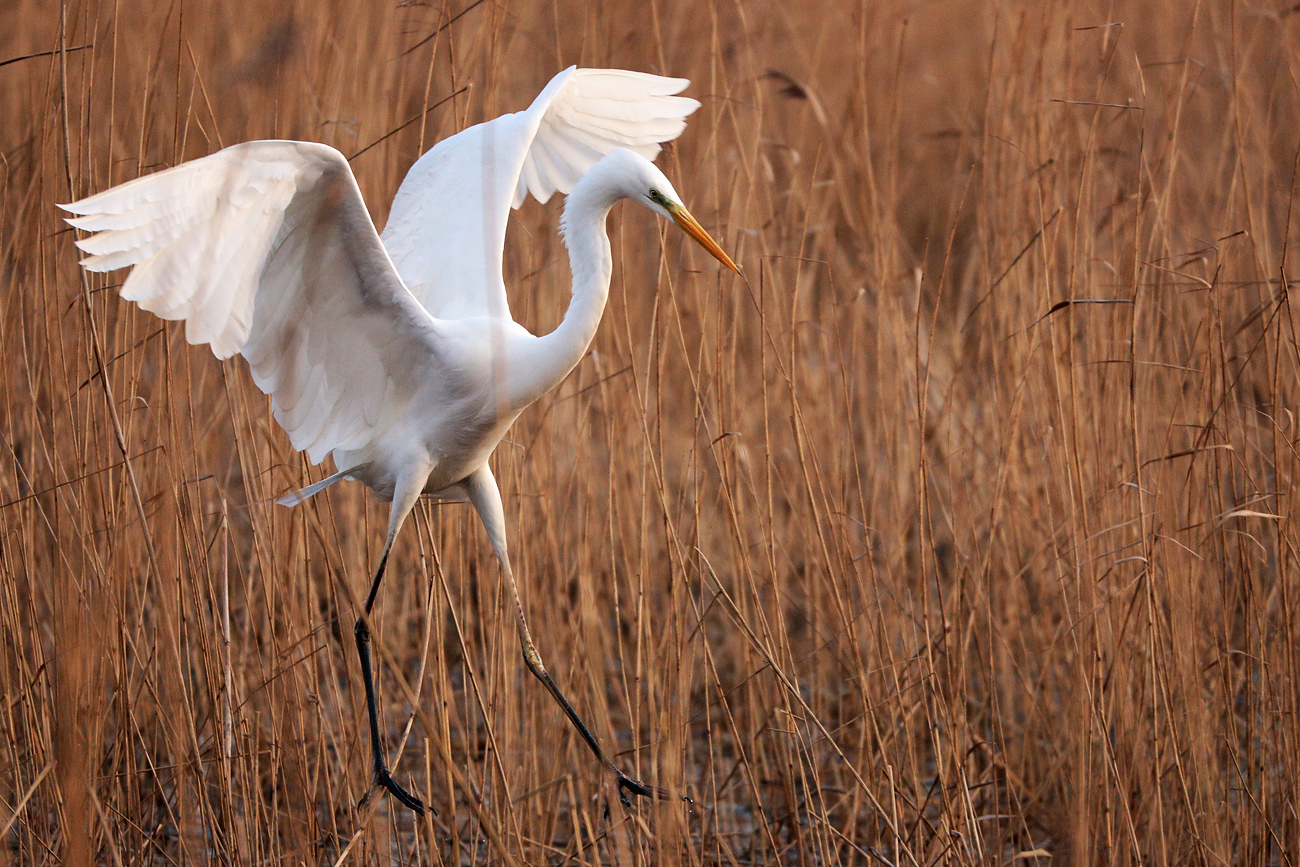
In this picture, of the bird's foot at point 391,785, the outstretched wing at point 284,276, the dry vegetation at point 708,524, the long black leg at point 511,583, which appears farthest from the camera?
the long black leg at point 511,583

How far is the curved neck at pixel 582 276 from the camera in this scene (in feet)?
6.37

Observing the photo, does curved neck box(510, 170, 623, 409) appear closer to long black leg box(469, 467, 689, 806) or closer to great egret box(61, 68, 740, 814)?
great egret box(61, 68, 740, 814)

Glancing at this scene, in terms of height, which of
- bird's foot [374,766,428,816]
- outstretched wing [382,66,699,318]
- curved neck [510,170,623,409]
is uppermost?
outstretched wing [382,66,699,318]

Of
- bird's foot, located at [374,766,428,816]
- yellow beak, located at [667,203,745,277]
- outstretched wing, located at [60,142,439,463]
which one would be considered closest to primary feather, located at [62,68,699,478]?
outstretched wing, located at [60,142,439,463]

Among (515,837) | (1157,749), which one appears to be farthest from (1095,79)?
(515,837)

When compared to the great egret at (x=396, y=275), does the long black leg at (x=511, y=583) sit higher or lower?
lower

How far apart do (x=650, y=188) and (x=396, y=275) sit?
435 mm

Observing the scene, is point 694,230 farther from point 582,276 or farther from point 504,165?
point 504,165

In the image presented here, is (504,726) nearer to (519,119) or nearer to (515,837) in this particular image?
(515,837)

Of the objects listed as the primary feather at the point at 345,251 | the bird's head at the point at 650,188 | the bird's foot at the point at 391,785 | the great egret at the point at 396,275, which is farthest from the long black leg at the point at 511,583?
the bird's head at the point at 650,188

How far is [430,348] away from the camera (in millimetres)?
2057

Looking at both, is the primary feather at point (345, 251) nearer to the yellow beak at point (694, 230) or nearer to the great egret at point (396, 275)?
the great egret at point (396, 275)

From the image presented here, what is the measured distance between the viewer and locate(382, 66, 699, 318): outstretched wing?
227 centimetres

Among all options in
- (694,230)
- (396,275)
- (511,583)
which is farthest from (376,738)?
(694,230)
